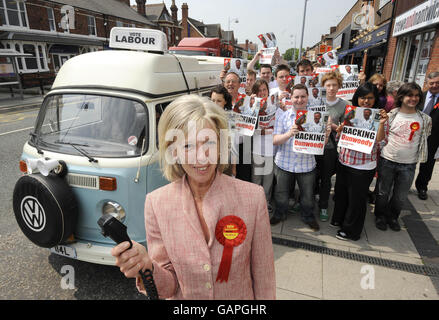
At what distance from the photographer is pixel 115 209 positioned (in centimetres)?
296

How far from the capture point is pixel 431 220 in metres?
4.48

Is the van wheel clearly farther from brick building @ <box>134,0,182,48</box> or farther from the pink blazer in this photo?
brick building @ <box>134,0,182,48</box>

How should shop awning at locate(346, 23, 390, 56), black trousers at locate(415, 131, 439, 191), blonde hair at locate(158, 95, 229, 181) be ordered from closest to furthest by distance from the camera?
blonde hair at locate(158, 95, 229, 181)
black trousers at locate(415, 131, 439, 191)
shop awning at locate(346, 23, 390, 56)

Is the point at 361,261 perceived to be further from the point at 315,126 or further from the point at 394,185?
Result: the point at 315,126

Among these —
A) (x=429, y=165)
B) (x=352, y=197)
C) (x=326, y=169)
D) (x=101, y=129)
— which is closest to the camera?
(x=101, y=129)

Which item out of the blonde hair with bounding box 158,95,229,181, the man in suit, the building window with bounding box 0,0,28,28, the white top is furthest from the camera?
the building window with bounding box 0,0,28,28

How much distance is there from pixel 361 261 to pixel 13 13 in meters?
30.6

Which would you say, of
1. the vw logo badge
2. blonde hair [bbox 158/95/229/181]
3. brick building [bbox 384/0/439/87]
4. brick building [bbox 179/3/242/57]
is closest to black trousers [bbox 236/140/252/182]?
the vw logo badge

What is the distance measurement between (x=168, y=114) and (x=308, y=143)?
2782 millimetres

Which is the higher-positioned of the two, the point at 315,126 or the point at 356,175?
the point at 315,126

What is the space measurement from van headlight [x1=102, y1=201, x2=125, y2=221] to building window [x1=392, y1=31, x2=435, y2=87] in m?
10.5

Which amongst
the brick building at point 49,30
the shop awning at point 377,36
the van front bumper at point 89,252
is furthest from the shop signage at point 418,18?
the brick building at point 49,30

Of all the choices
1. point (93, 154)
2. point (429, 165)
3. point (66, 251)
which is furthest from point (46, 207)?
point (429, 165)

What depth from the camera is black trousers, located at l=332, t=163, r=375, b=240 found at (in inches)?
145
